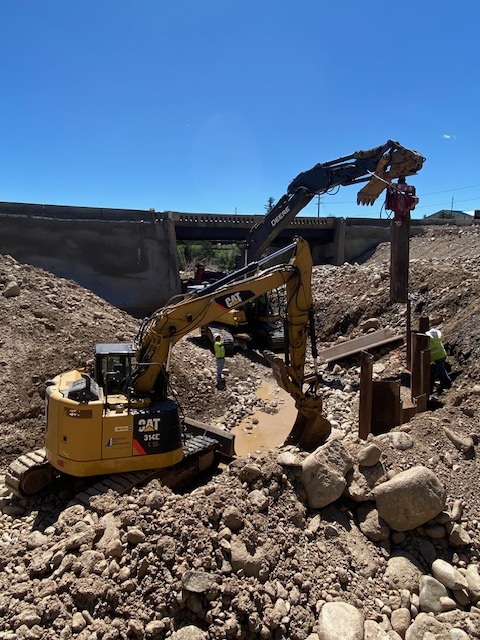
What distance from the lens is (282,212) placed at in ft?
44.1

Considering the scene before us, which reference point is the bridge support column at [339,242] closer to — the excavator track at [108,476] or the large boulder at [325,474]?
the excavator track at [108,476]

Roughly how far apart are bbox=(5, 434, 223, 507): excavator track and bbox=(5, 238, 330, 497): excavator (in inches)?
0.6

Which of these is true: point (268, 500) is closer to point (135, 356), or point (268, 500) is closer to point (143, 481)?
point (143, 481)

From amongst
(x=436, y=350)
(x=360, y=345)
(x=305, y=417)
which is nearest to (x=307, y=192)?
(x=360, y=345)

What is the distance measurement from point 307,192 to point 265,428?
6614 mm

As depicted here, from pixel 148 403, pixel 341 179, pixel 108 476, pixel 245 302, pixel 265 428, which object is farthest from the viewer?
pixel 341 179

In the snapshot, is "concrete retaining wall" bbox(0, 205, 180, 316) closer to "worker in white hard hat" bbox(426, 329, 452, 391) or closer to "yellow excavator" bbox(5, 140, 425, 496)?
"yellow excavator" bbox(5, 140, 425, 496)

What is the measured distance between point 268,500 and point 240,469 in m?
0.51

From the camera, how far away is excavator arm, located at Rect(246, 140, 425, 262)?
12.0m

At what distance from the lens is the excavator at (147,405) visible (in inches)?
235

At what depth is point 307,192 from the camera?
1300 cm

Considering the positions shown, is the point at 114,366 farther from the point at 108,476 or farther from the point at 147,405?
the point at 108,476

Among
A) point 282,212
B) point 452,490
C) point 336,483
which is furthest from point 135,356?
point 282,212

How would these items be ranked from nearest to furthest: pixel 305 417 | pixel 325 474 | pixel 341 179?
pixel 325 474, pixel 305 417, pixel 341 179
